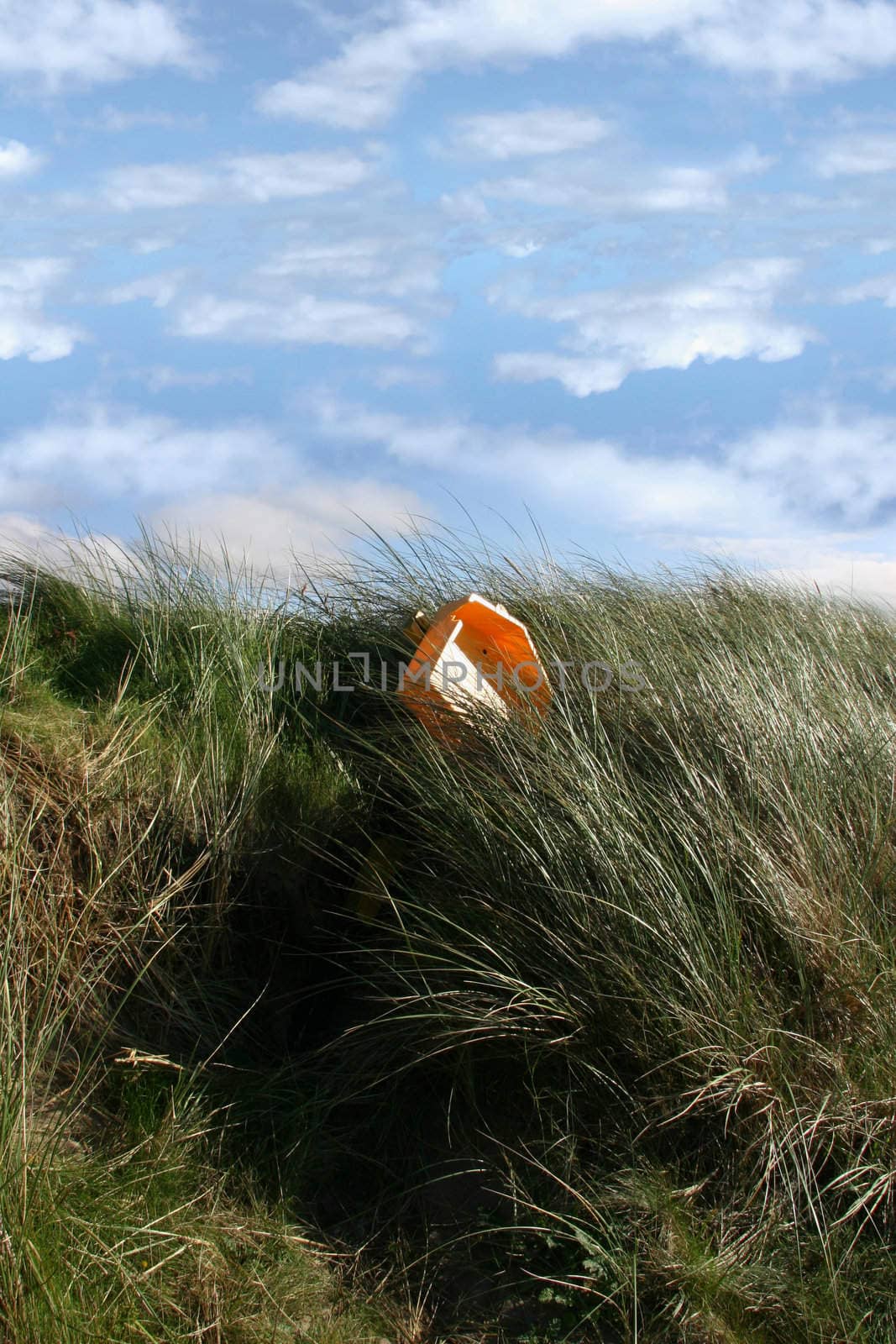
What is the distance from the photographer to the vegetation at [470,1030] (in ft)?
8.88

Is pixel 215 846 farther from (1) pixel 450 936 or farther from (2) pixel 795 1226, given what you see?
(2) pixel 795 1226

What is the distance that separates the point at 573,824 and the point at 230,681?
8.37ft

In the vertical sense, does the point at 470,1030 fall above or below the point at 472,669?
below

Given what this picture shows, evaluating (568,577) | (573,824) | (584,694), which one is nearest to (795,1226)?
(573,824)

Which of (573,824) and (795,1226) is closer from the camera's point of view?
(795,1226)

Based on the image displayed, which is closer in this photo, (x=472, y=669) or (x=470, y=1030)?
(x=470, y=1030)

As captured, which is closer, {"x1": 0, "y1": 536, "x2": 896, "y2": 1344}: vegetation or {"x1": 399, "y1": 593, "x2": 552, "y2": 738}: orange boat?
{"x1": 0, "y1": 536, "x2": 896, "y2": 1344}: vegetation

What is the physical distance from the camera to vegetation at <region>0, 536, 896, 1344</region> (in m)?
2.71

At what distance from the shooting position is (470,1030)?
2854mm

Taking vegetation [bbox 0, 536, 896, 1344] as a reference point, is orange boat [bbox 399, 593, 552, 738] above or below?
above

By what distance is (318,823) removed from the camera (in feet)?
14.7

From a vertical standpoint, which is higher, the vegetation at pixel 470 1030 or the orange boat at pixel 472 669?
the orange boat at pixel 472 669

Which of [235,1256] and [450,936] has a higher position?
[450,936]

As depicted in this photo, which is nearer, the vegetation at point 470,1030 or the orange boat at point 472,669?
the vegetation at point 470,1030
